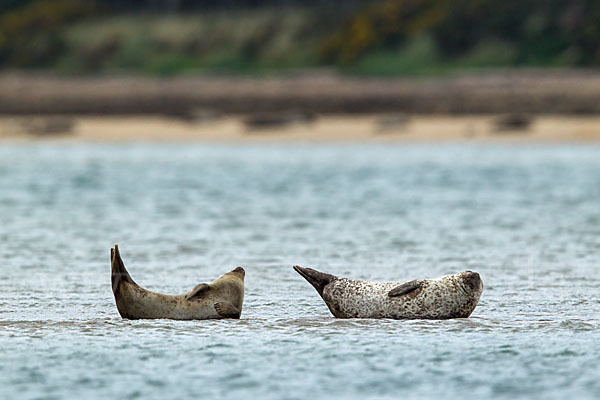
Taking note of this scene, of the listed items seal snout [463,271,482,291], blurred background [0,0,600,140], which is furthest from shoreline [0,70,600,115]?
seal snout [463,271,482,291]

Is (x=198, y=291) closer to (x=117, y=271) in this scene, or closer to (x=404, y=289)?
(x=117, y=271)

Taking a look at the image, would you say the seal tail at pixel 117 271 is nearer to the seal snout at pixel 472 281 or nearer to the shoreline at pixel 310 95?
the seal snout at pixel 472 281

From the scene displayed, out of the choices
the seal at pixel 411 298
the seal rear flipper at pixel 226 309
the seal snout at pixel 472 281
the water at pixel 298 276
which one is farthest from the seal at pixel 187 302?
the seal snout at pixel 472 281

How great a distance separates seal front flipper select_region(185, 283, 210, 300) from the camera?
41.4 ft

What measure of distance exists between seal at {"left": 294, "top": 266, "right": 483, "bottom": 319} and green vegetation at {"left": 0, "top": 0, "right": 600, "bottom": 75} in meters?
39.5

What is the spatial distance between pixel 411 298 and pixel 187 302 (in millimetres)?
2242

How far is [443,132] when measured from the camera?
44750 mm

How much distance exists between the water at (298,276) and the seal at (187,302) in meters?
0.17

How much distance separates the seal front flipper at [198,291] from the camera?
12609 mm

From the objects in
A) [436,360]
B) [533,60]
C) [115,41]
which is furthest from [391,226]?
A: [115,41]

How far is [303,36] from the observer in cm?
6025

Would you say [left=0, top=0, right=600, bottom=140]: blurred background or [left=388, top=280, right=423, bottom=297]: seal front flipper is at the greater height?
[left=0, top=0, right=600, bottom=140]: blurred background

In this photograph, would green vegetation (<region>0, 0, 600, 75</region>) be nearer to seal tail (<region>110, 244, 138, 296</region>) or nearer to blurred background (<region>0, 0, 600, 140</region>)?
blurred background (<region>0, 0, 600, 140</region>)

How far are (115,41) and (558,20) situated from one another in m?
21.0
